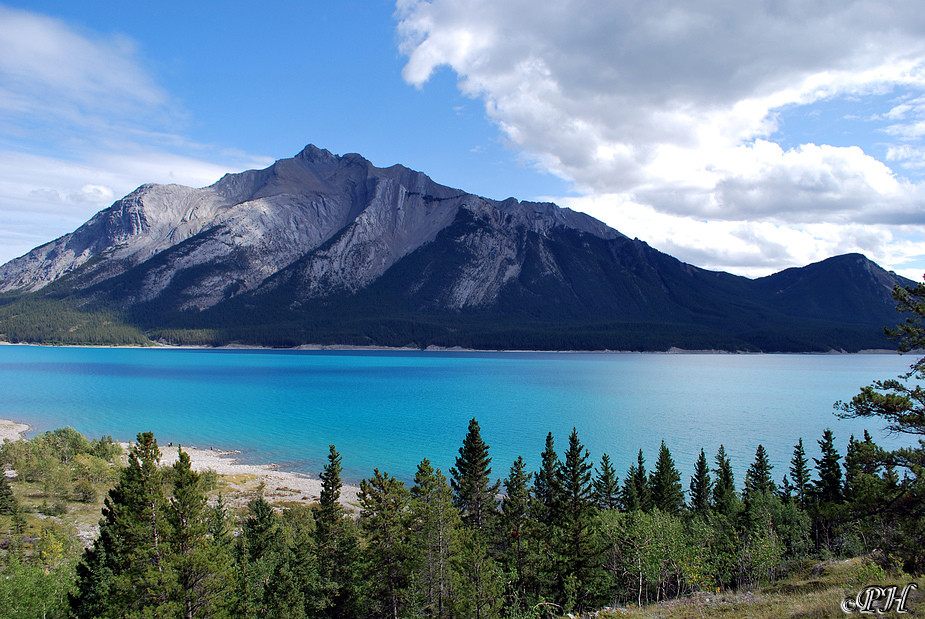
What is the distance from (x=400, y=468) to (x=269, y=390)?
3743 inches

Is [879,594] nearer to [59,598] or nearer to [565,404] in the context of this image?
[59,598]

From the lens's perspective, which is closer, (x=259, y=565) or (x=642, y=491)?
(x=259, y=565)

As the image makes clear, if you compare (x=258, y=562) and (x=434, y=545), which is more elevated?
(x=434, y=545)

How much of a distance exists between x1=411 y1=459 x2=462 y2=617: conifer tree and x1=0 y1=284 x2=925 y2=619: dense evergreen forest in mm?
109

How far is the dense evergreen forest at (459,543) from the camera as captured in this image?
765 inches

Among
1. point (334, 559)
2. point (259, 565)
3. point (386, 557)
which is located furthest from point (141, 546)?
point (334, 559)

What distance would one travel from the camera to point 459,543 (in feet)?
105

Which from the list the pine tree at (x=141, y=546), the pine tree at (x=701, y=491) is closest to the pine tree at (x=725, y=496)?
the pine tree at (x=701, y=491)

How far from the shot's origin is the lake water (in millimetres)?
84188

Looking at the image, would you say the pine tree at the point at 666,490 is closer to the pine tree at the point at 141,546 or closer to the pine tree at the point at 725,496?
the pine tree at the point at 725,496

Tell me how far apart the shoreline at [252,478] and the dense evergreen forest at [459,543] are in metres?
7.67

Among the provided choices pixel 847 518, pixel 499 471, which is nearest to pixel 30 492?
pixel 499 471

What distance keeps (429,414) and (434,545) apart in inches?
3414

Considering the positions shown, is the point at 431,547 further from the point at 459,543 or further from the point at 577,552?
the point at 577,552
